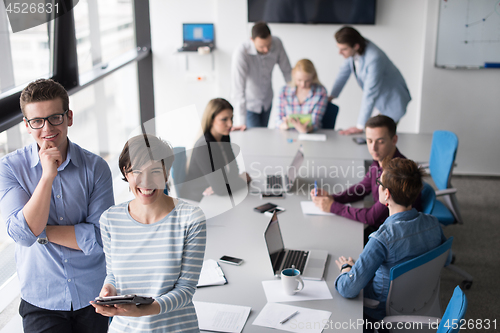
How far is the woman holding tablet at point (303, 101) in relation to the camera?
4.20m

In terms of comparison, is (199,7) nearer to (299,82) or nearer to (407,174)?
(299,82)

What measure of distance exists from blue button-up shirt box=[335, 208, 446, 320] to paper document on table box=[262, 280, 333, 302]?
0.24ft

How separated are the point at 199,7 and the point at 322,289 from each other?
4548 millimetres

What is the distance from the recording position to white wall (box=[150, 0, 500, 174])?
523 centimetres

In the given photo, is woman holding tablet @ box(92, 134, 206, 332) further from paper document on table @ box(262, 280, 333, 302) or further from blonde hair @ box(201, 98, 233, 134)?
blonde hair @ box(201, 98, 233, 134)

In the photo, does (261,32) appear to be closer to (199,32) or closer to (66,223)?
(199,32)

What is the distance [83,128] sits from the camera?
4.75 metres

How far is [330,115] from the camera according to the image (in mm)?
4523

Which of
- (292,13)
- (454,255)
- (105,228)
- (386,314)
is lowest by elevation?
(454,255)

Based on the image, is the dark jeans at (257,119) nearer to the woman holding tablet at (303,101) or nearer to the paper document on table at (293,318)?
the woman holding tablet at (303,101)

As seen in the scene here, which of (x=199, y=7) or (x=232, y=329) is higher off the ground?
(x=199, y=7)

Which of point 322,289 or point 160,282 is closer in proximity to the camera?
point 160,282

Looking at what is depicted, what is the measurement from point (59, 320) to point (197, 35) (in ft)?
15.0

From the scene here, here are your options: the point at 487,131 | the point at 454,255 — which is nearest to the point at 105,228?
the point at 454,255
